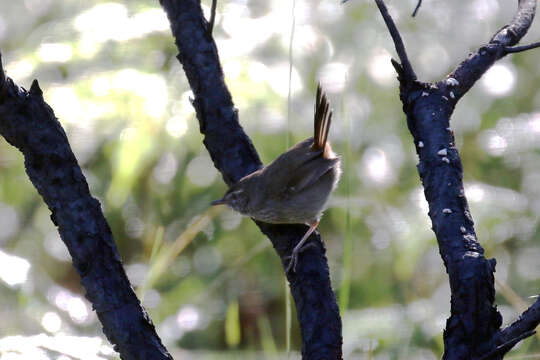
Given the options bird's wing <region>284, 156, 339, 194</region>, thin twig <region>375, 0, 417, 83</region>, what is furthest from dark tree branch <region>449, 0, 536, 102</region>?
bird's wing <region>284, 156, 339, 194</region>

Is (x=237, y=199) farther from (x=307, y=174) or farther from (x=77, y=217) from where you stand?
(x=77, y=217)

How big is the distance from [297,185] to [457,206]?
3.51 ft

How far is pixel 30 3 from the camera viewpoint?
371 centimetres

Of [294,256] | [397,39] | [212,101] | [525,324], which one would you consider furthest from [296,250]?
[525,324]

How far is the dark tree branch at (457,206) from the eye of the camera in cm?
121

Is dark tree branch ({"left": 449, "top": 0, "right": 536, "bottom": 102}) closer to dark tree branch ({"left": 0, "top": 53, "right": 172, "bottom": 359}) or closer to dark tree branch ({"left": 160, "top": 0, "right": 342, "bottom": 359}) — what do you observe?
dark tree branch ({"left": 160, "top": 0, "right": 342, "bottom": 359})

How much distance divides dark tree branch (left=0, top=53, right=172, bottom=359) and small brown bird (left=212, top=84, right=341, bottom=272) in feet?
2.53

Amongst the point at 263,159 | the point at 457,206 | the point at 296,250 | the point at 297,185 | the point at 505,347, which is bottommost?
the point at 505,347

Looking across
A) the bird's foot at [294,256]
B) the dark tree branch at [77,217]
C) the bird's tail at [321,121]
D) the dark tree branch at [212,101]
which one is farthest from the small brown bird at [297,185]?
the dark tree branch at [77,217]

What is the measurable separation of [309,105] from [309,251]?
55.4 inches

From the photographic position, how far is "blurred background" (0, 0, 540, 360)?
8.91ft

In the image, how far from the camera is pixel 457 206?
135 centimetres

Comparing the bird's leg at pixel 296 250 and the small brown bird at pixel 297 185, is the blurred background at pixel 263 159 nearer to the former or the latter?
the small brown bird at pixel 297 185

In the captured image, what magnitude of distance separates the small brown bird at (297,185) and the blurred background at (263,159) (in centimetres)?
28
